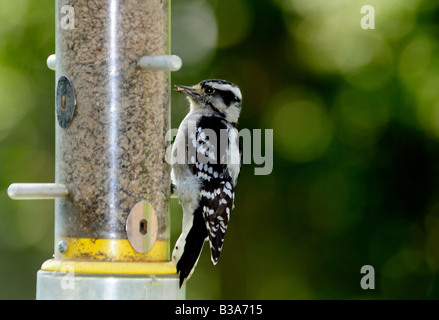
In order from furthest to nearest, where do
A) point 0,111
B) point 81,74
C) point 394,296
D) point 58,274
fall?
point 0,111 < point 394,296 < point 81,74 < point 58,274

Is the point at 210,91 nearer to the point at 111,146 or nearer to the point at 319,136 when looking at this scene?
the point at 111,146

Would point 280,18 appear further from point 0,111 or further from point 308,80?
point 0,111

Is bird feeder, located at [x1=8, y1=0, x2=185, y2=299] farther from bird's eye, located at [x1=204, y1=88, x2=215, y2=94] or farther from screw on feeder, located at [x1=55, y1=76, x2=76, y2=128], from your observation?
bird's eye, located at [x1=204, y1=88, x2=215, y2=94]

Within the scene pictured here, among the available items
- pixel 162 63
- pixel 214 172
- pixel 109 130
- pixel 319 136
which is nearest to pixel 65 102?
pixel 109 130

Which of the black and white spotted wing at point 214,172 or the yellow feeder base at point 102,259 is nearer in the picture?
the yellow feeder base at point 102,259

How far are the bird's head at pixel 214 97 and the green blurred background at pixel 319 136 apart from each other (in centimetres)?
540

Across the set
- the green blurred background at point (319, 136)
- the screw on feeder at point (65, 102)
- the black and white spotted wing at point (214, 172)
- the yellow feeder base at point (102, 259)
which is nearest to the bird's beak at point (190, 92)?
the black and white spotted wing at point (214, 172)

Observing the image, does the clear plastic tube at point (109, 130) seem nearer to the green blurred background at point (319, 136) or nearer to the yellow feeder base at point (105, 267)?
the yellow feeder base at point (105, 267)

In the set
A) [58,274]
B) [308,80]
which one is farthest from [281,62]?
[58,274]

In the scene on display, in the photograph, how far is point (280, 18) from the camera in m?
12.7

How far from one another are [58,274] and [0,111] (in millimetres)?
8745

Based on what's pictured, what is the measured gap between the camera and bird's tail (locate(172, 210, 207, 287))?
579cm

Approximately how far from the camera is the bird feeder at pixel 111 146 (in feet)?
17.8
